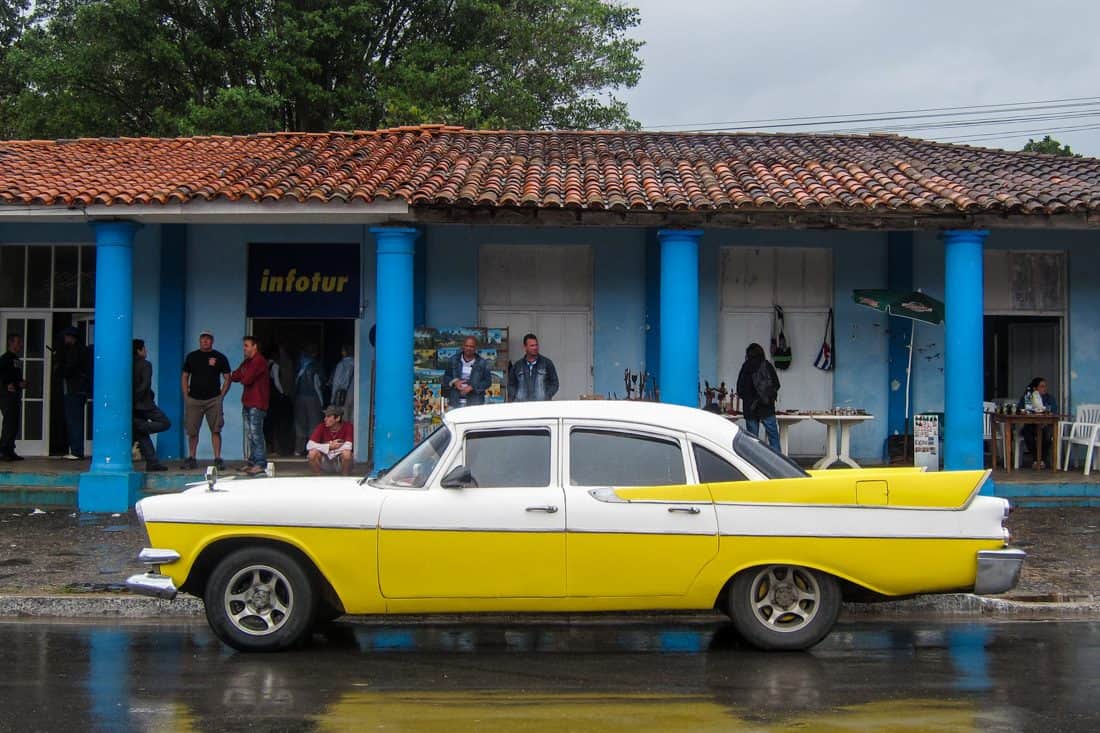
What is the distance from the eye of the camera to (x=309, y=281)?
15258 millimetres

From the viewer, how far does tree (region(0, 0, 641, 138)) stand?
25.1m

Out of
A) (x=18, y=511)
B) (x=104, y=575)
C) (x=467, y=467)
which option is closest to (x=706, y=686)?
(x=467, y=467)

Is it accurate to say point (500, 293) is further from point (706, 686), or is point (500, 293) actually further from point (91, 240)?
point (706, 686)

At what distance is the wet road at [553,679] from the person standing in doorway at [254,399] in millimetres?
5476

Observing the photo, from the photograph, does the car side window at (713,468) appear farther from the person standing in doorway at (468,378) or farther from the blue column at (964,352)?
the person standing in doorway at (468,378)

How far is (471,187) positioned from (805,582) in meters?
7.04

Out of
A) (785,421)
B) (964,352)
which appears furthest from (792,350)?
(964,352)

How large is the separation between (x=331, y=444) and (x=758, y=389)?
16.5ft

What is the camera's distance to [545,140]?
55.3 feet

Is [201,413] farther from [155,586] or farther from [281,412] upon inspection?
[155,586]

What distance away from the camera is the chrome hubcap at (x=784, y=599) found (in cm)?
687

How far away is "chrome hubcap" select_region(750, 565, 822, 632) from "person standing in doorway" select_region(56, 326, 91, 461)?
10497 mm

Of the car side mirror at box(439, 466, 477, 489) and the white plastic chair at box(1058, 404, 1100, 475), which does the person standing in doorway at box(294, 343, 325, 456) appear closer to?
the car side mirror at box(439, 466, 477, 489)

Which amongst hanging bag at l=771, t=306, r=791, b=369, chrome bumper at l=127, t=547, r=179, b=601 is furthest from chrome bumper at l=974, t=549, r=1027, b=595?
hanging bag at l=771, t=306, r=791, b=369
